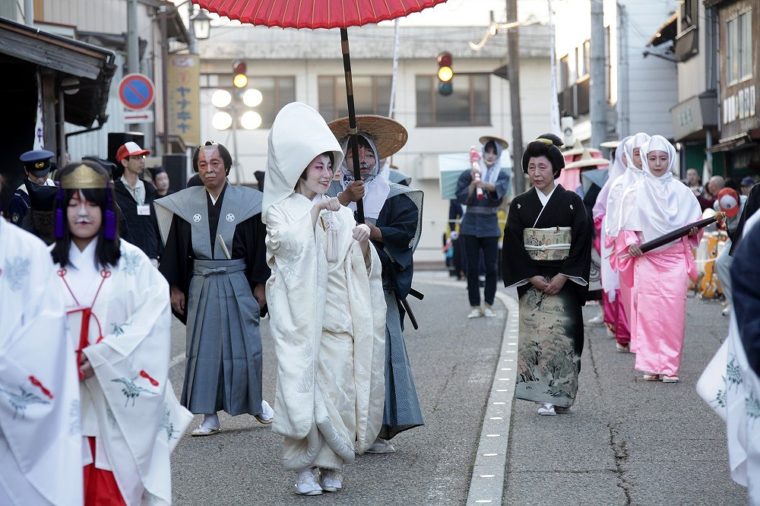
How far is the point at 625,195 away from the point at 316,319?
529 centimetres

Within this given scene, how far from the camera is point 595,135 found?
23016 millimetres

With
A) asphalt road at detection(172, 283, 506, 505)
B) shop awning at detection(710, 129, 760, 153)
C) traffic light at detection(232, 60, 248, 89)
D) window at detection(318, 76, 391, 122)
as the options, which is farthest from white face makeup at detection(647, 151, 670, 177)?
window at detection(318, 76, 391, 122)

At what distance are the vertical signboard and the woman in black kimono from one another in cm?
2416

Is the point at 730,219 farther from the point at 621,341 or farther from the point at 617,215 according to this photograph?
the point at 617,215

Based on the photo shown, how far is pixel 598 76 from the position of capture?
22.9m

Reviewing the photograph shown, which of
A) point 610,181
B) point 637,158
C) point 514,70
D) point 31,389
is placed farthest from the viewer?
point 514,70

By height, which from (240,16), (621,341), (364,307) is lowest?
(621,341)

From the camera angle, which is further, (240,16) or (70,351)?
(240,16)

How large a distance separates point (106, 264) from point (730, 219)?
10458mm

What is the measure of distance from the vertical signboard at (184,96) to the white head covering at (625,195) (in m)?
21.8

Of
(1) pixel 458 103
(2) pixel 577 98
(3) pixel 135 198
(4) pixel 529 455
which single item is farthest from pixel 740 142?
(1) pixel 458 103

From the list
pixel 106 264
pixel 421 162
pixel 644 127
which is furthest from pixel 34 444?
pixel 421 162

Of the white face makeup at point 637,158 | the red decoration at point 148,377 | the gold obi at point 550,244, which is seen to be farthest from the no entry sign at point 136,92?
the red decoration at point 148,377

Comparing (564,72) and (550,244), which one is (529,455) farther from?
(564,72)
